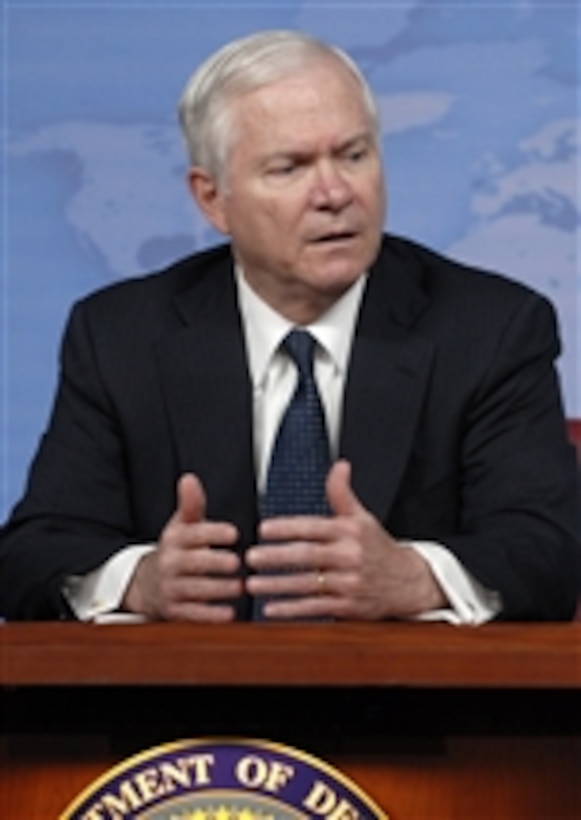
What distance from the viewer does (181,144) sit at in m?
2.93

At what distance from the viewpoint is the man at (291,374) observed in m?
2.09

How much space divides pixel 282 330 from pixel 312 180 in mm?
154

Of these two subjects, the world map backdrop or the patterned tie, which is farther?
the world map backdrop

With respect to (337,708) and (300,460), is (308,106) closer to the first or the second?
(300,460)

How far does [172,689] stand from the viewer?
60.1 inches

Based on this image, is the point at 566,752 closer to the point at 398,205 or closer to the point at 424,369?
the point at 424,369

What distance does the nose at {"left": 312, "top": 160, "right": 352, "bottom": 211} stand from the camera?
2088 mm

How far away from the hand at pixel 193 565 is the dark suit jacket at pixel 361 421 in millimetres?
219

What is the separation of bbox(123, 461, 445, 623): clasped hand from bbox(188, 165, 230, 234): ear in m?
0.48

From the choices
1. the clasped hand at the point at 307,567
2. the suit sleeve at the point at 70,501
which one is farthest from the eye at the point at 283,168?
the clasped hand at the point at 307,567

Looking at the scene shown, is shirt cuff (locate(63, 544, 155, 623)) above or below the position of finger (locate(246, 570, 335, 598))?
above

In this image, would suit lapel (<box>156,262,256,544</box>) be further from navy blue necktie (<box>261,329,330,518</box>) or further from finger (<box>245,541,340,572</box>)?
finger (<box>245,541,340,572</box>)

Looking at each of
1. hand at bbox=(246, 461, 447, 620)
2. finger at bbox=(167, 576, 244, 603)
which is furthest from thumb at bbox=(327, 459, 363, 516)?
finger at bbox=(167, 576, 244, 603)

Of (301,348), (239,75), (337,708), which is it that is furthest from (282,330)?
(337,708)
